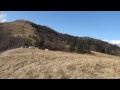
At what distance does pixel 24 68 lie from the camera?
1725 centimetres

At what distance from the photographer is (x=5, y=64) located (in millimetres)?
18719
